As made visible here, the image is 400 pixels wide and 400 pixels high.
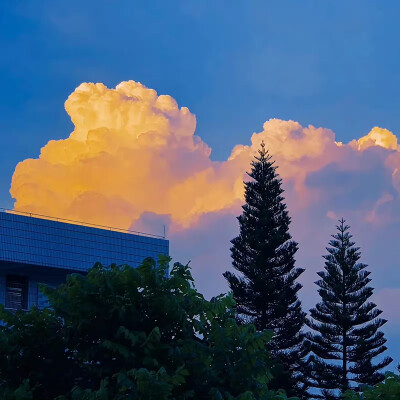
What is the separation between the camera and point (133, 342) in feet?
38.7

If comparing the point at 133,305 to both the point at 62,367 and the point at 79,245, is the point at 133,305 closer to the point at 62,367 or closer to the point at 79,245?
the point at 62,367

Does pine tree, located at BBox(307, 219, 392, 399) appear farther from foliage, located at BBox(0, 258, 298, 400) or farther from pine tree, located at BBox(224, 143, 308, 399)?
foliage, located at BBox(0, 258, 298, 400)

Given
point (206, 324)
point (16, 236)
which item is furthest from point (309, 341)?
point (206, 324)

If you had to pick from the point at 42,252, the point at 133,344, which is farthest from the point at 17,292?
the point at 133,344

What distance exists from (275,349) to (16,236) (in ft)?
52.4

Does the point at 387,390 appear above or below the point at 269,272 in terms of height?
below

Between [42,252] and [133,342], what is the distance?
66.2 feet

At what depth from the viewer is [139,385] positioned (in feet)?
36.3

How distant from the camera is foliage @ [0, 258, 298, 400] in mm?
12055

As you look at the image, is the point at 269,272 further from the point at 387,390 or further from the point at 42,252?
the point at 387,390

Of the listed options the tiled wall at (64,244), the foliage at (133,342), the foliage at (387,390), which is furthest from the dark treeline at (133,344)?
the tiled wall at (64,244)

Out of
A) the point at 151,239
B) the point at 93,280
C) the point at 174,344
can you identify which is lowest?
the point at 174,344

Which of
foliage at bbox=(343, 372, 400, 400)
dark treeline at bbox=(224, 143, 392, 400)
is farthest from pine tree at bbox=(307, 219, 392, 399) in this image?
foliage at bbox=(343, 372, 400, 400)

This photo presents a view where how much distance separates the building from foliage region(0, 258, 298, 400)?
17.8 metres
